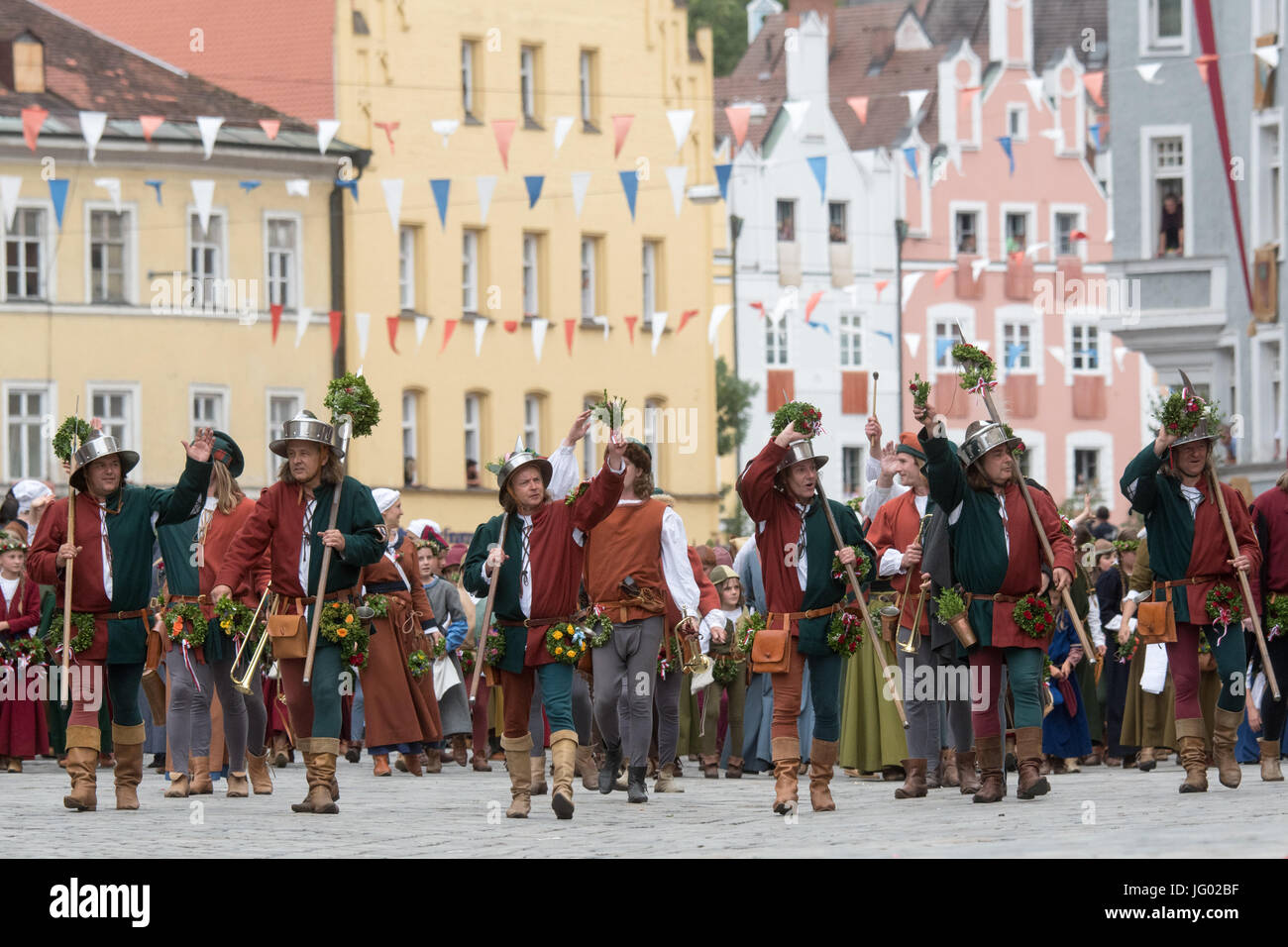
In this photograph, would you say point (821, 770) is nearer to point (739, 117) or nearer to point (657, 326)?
point (739, 117)

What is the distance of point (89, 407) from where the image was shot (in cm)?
4947

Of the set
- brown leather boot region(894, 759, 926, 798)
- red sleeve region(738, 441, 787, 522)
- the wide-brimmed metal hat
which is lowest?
brown leather boot region(894, 759, 926, 798)

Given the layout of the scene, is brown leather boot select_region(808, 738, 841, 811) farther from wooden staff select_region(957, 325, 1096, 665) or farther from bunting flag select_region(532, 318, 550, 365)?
bunting flag select_region(532, 318, 550, 365)

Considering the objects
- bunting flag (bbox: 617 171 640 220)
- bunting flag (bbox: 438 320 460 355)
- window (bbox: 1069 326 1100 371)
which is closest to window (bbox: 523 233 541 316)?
bunting flag (bbox: 438 320 460 355)

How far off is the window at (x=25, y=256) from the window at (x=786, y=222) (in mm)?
24384

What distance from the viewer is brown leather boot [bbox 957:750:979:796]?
16.0m

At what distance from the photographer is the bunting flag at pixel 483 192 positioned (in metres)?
51.5

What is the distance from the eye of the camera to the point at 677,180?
54.8m

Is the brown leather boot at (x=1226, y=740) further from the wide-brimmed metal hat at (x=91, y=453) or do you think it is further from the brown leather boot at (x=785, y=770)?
the wide-brimmed metal hat at (x=91, y=453)

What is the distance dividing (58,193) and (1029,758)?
33504mm

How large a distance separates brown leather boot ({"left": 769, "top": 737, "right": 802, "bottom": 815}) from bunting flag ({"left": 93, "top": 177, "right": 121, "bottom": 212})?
33.5 meters

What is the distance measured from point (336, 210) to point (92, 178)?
16.5 ft
